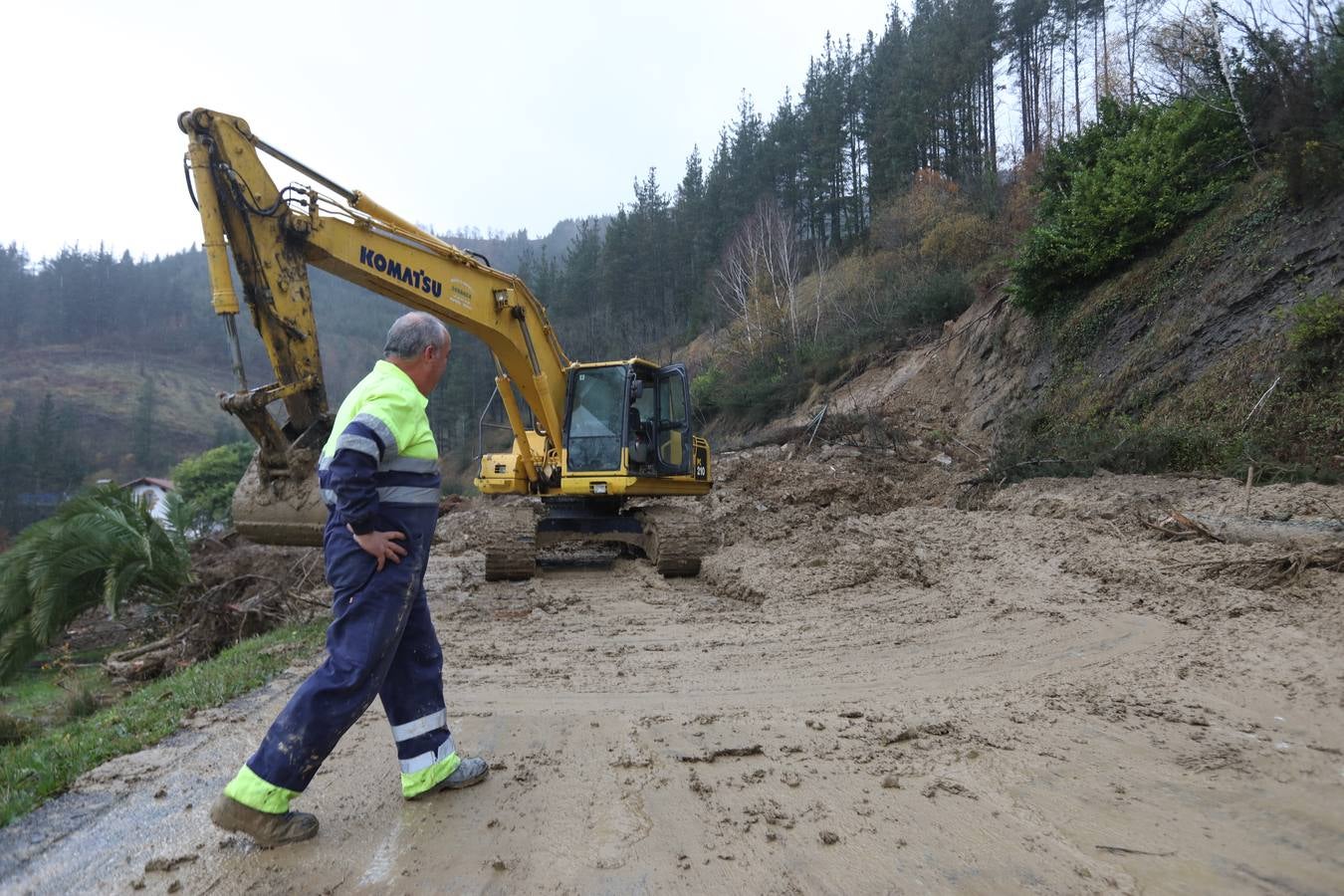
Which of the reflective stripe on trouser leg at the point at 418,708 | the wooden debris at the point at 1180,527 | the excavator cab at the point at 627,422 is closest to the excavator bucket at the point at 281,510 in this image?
the excavator cab at the point at 627,422

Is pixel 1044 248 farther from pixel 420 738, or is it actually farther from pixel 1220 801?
pixel 420 738

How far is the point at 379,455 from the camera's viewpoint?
9.73 ft

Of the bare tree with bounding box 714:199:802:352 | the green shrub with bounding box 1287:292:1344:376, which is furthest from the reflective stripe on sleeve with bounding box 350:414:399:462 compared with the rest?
the bare tree with bounding box 714:199:802:352

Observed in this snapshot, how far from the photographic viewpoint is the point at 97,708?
6102 mm

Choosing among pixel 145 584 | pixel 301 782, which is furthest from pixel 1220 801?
pixel 145 584

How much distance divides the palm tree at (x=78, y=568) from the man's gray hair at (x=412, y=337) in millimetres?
8582

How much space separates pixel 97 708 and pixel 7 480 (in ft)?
220

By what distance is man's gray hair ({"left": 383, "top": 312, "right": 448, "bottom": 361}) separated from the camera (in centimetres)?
323

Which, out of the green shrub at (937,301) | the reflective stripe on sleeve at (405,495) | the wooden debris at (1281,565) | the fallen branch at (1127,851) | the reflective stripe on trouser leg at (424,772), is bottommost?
the fallen branch at (1127,851)

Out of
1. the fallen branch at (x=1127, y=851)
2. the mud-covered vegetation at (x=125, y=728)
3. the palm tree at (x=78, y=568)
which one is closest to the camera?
the fallen branch at (x=1127, y=851)

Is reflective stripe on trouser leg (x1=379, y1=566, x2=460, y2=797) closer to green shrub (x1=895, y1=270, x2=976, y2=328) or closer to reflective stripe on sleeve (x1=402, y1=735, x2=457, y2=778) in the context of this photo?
reflective stripe on sleeve (x1=402, y1=735, x2=457, y2=778)

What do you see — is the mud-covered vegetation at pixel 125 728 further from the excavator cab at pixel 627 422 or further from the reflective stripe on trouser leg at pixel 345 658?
the excavator cab at pixel 627 422

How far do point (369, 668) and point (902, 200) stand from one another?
117ft

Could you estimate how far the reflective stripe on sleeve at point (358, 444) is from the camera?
9.57ft
